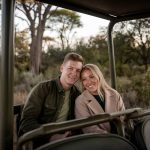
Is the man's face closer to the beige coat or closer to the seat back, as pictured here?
the beige coat

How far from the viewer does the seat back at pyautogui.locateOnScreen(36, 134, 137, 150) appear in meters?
1.52

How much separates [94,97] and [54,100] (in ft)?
1.14

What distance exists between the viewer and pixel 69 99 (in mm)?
2543

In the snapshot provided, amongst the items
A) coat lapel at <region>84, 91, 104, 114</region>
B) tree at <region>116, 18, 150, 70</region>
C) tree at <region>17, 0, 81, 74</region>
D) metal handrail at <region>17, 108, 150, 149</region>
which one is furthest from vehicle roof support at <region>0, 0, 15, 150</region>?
tree at <region>116, 18, 150, 70</region>

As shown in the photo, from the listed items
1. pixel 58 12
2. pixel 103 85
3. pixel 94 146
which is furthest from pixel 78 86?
pixel 58 12

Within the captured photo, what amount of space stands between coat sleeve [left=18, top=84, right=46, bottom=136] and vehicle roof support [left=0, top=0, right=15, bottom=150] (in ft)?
1.93

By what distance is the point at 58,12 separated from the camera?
5.81 meters

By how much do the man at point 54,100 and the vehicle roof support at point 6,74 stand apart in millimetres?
603

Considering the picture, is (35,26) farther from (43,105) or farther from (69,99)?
(43,105)

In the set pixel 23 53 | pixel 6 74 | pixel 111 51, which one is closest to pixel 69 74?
pixel 111 51

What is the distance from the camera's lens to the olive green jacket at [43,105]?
2271mm

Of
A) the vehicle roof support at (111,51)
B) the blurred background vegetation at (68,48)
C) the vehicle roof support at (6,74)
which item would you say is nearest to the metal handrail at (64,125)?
the vehicle roof support at (6,74)

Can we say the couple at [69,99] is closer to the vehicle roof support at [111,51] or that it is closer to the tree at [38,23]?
the vehicle roof support at [111,51]

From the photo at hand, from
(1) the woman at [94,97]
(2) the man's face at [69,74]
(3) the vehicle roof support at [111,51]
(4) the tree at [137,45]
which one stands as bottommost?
(1) the woman at [94,97]
